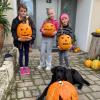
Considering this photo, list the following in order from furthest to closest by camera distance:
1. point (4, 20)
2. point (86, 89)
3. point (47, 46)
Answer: point (4, 20), point (47, 46), point (86, 89)

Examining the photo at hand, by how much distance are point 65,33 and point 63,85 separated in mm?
1855

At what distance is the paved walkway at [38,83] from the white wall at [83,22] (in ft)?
4.16

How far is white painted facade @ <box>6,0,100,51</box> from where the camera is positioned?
6668 mm

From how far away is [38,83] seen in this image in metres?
4.42

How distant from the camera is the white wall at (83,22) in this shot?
22.0ft

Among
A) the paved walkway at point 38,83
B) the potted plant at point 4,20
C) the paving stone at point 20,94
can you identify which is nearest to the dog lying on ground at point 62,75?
the paved walkway at point 38,83

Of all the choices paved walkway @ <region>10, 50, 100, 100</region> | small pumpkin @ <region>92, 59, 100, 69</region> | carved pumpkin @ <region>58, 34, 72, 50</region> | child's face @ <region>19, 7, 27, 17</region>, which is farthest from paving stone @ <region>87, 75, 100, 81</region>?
child's face @ <region>19, 7, 27, 17</region>

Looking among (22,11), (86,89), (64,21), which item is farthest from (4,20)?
(86,89)

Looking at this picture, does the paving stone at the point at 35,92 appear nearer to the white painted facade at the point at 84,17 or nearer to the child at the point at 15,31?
the child at the point at 15,31

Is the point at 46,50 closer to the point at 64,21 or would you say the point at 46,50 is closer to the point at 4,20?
the point at 64,21

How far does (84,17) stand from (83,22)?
0.56ft

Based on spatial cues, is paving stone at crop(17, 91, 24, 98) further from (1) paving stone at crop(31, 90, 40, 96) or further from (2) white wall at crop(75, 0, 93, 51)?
(2) white wall at crop(75, 0, 93, 51)

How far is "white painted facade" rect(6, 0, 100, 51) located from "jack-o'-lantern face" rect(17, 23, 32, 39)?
2558 mm

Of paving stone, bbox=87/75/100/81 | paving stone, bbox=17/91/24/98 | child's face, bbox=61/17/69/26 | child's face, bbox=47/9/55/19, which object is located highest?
child's face, bbox=47/9/55/19
